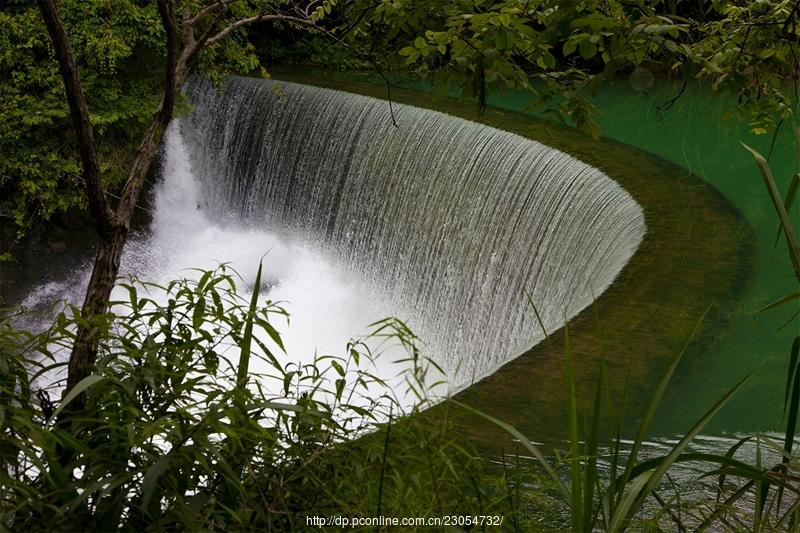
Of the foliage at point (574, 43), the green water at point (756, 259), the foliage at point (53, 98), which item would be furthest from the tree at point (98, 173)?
the foliage at point (53, 98)

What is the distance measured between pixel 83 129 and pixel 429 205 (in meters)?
5.37

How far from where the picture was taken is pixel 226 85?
10.2 meters

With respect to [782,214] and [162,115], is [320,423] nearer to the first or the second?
[782,214]

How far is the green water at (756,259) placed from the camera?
3.92 metres

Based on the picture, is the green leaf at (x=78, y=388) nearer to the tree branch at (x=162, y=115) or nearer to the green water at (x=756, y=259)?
the tree branch at (x=162, y=115)

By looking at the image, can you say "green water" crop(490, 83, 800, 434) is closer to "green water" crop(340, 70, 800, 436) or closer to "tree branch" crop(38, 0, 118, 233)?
"green water" crop(340, 70, 800, 436)

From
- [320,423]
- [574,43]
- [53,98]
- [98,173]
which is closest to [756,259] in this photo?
[574,43]

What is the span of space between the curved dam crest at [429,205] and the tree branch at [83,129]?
2.46 metres

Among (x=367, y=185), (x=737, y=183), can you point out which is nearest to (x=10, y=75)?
(x=367, y=185)

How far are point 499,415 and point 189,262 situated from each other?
6.57 meters

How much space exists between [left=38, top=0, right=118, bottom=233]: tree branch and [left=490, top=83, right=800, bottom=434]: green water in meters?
1.47

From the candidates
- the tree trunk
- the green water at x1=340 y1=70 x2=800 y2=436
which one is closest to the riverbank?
the green water at x1=340 y1=70 x2=800 y2=436

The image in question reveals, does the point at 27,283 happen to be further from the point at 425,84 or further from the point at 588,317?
the point at 588,317

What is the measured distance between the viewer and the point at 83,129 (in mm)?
2363
